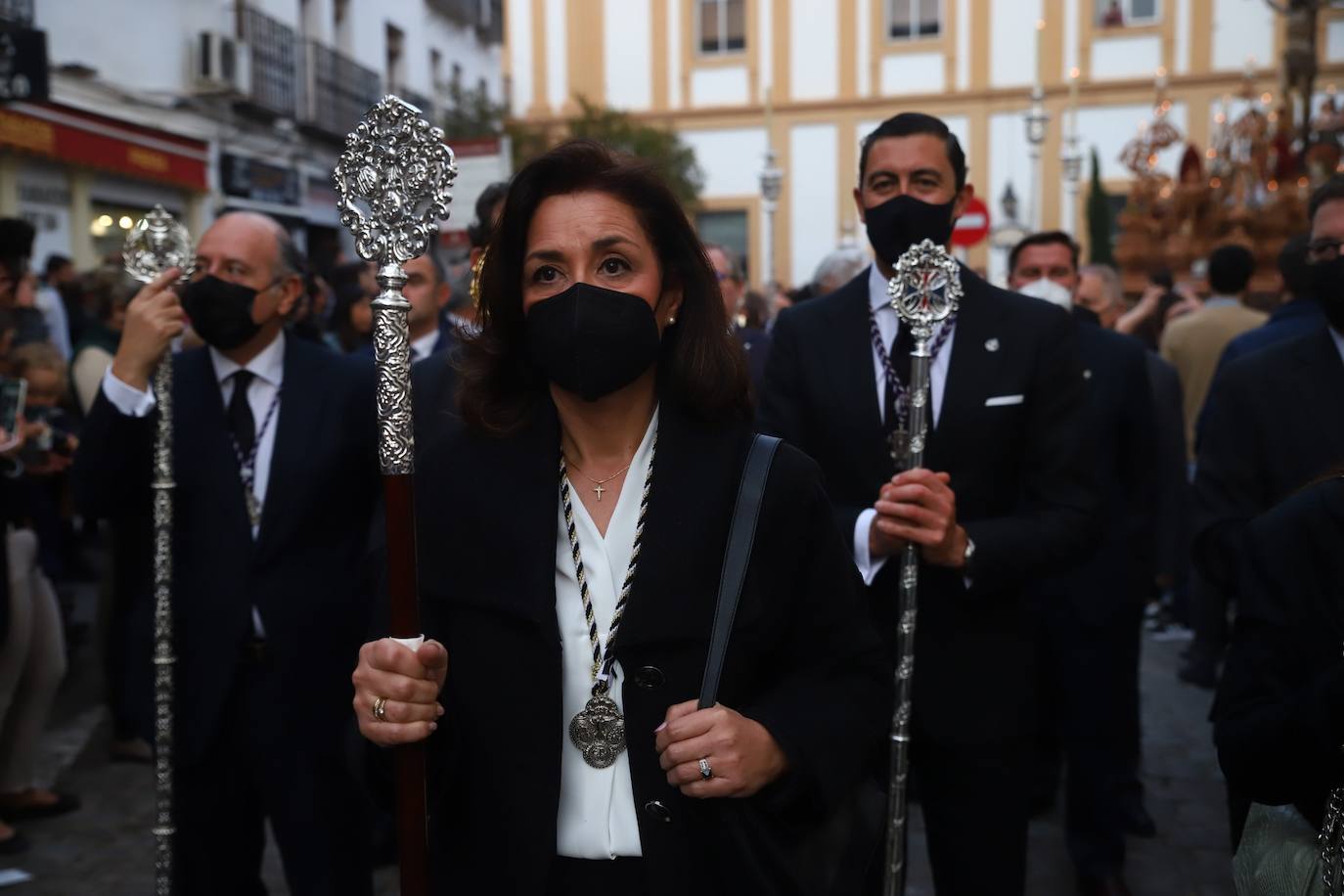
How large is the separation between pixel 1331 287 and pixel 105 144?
1566cm

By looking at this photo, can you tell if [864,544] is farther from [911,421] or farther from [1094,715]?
[1094,715]

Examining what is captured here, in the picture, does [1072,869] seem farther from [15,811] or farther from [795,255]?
[795,255]

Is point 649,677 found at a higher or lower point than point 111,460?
lower

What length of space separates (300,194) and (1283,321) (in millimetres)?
18670

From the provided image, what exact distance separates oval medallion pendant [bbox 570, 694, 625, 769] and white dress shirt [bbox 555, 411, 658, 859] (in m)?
0.01

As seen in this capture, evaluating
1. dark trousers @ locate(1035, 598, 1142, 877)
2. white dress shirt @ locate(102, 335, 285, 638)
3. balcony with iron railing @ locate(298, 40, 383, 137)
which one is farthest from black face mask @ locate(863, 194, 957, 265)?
balcony with iron railing @ locate(298, 40, 383, 137)

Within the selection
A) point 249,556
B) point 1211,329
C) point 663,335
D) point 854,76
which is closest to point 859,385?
point 663,335

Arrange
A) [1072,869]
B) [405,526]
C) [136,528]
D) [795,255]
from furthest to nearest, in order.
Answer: [795,255], [1072,869], [136,528], [405,526]

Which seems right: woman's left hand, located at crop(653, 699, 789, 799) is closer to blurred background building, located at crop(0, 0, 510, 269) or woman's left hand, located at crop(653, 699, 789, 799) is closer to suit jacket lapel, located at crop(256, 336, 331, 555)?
suit jacket lapel, located at crop(256, 336, 331, 555)

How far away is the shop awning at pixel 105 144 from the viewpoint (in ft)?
45.8

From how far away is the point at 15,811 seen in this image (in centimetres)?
551

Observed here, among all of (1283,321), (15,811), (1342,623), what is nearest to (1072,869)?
(1283,321)

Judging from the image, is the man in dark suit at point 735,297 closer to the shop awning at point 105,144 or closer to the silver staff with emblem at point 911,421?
the silver staff with emblem at point 911,421

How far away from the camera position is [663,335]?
242 centimetres
